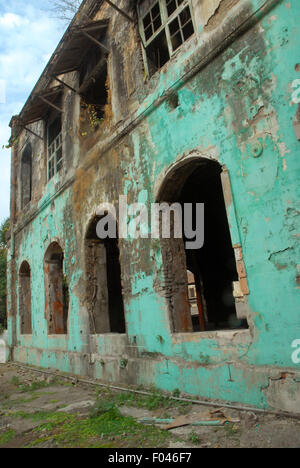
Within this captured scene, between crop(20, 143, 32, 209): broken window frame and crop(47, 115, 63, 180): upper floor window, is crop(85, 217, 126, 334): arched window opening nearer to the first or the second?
crop(47, 115, 63, 180): upper floor window

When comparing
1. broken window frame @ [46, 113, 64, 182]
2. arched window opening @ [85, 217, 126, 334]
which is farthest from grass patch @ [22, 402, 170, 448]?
broken window frame @ [46, 113, 64, 182]

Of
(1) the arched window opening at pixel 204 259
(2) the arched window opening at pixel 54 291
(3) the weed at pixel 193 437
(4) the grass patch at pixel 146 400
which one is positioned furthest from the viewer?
(2) the arched window opening at pixel 54 291

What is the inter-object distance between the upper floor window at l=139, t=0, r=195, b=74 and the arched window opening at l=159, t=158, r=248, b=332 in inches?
80.5

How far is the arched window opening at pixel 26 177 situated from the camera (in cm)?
1147

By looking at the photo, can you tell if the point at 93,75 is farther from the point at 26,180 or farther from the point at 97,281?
the point at 26,180

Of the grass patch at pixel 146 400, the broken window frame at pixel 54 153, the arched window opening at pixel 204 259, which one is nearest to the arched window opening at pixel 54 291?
the broken window frame at pixel 54 153

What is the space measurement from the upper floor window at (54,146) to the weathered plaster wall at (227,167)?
268cm

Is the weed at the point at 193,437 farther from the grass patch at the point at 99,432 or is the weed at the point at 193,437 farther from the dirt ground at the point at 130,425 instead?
the grass patch at the point at 99,432

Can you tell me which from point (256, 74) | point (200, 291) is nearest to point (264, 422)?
point (256, 74)

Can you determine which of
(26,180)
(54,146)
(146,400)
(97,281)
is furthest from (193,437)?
(26,180)

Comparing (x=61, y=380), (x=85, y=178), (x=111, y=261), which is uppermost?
(x=85, y=178)

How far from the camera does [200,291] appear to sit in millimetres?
10172
